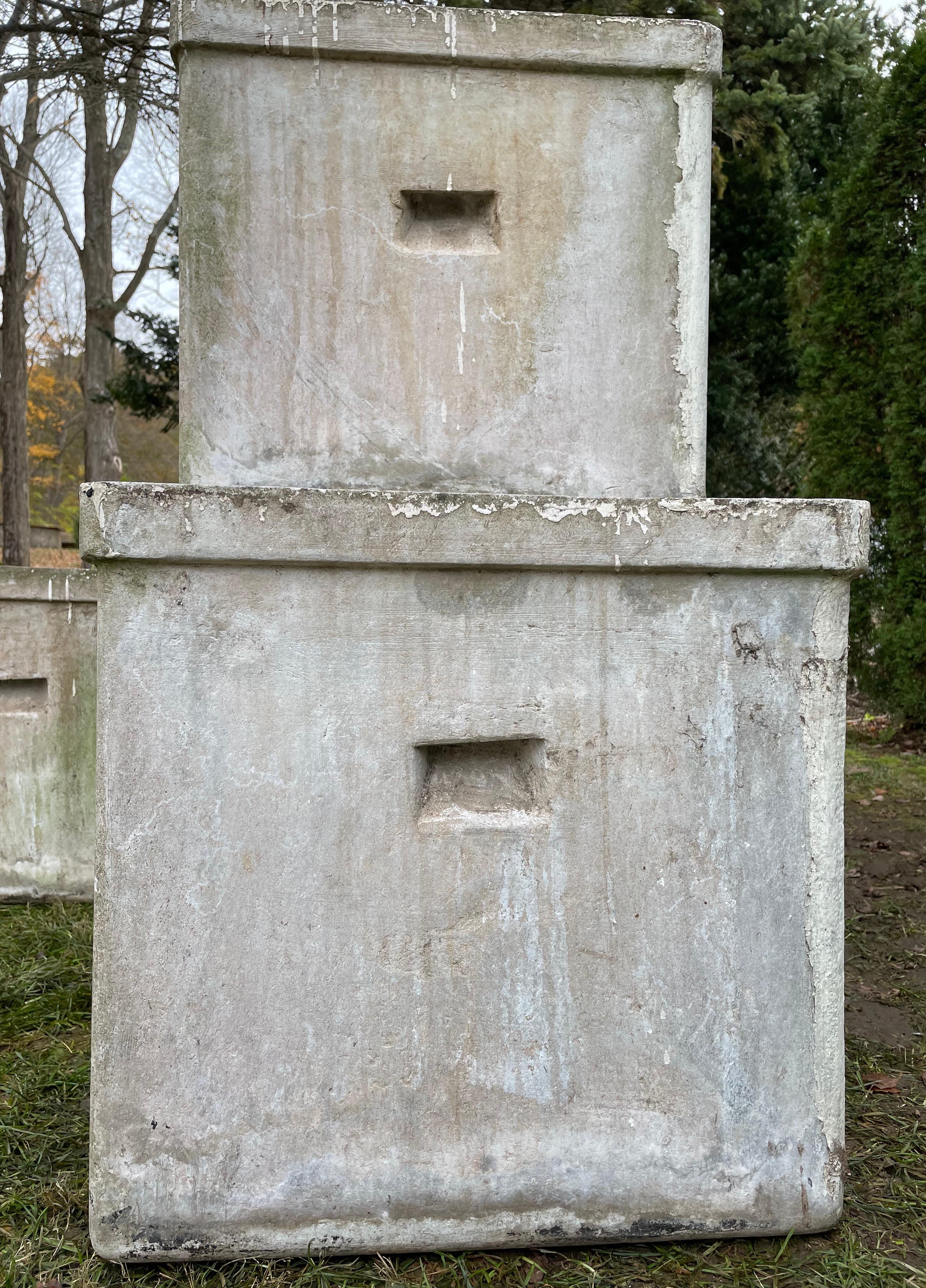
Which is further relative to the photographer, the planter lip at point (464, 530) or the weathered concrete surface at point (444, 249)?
the weathered concrete surface at point (444, 249)

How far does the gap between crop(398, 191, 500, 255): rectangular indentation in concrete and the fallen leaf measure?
2.18 m

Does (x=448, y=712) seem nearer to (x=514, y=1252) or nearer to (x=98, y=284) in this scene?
(x=514, y=1252)

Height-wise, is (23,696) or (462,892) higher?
(23,696)

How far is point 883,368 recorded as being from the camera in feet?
22.6

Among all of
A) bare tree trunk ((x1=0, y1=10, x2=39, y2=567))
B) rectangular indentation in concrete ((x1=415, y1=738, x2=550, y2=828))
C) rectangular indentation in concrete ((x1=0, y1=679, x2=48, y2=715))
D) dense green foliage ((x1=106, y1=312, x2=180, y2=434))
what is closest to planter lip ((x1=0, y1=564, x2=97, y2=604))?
rectangular indentation in concrete ((x1=0, y1=679, x2=48, y2=715))

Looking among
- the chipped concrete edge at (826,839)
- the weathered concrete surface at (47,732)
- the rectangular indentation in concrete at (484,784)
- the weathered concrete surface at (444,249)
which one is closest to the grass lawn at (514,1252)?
the chipped concrete edge at (826,839)

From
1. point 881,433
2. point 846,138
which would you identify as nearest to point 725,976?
point 881,433

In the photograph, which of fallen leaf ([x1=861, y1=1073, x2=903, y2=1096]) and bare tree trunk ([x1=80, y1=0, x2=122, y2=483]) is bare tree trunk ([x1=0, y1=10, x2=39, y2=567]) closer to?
bare tree trunk ([x1=80, y1=0, x2=122, y2=483])

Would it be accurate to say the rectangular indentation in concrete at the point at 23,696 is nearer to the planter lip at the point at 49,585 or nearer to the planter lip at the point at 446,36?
the planter lip at the point at 49,585

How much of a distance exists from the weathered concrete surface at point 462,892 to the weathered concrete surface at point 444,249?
0.29m

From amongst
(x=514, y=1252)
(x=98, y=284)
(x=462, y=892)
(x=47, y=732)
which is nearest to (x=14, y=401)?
(x=98, y=284)

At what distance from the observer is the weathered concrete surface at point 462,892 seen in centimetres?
191

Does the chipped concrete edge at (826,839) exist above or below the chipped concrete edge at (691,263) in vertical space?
below

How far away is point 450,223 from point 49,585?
262 cm
